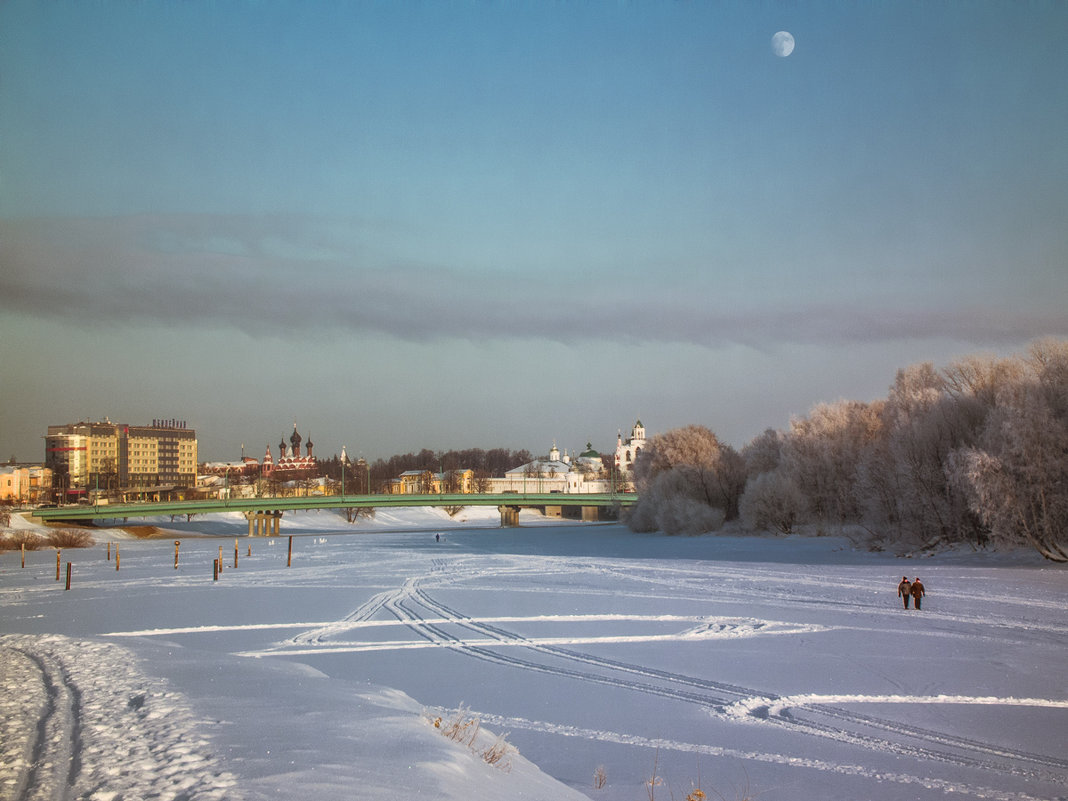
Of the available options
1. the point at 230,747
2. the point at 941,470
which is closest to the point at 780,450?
the point at 941,470

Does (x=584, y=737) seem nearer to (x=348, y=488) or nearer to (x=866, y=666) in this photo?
(x=866, y=666)

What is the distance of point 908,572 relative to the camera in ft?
105

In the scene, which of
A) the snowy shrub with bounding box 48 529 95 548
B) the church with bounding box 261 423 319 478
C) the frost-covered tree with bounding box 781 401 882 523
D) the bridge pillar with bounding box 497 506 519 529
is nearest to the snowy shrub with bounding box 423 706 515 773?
the frost-covered tree with bounding box 781 401 882 523

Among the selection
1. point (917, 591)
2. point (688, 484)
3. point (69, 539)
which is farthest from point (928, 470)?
point (69, 539)

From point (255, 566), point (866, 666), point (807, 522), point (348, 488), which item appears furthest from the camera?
point (348, 488)

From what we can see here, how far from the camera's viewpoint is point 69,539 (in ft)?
204

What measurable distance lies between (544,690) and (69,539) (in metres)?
59.8

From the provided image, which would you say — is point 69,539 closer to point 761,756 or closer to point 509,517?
point 509,517

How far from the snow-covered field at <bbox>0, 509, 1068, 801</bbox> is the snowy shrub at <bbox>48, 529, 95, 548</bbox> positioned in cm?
3585

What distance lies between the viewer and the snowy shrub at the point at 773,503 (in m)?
58.0

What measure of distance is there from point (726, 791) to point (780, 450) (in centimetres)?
5852

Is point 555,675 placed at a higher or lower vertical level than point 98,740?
lower

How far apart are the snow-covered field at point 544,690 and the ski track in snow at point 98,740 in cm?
4

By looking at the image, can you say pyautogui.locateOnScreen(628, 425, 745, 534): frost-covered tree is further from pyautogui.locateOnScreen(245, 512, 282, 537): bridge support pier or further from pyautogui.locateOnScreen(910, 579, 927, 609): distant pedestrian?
pyautogui.locateOnScreen(910, 579, 927, 609): distant pedestrian
